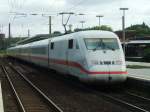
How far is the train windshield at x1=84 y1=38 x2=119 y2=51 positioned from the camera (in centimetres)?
2028

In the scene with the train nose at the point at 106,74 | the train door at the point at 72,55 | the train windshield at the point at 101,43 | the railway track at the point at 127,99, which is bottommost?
the railway track at the point at 127,99

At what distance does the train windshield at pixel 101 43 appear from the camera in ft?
66.5

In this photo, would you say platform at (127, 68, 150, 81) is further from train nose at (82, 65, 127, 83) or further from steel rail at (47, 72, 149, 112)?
steel rail at (47, 72, 149, 112)

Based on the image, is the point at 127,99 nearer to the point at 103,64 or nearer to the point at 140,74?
the point at 103,64

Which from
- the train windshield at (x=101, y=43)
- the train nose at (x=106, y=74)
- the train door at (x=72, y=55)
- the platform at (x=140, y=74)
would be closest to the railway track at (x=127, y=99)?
the train nose at (x=106, y=74)

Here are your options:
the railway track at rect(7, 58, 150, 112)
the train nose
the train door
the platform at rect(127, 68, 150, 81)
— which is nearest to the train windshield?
the train door

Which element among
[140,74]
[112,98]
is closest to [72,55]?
[112,98]

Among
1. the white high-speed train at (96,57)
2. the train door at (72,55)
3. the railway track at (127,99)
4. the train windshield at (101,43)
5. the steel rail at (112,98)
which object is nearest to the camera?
the steel rail at (112,98)

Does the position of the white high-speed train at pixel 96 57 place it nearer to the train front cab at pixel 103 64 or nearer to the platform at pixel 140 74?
the train front cab at pixel 103 64

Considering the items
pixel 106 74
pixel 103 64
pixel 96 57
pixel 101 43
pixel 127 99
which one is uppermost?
pixel 101 43

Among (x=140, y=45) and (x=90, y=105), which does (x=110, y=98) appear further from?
(x=140, y=45)

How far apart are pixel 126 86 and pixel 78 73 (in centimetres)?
274

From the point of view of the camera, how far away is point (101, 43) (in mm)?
20594

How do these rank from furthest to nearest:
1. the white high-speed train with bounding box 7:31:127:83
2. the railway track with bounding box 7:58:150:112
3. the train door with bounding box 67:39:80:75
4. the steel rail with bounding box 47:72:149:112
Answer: the train door with bounding box 67:39:80:75, the white high-speed train with bounding box 7:31:127:83, the railway track with bounding box 7:58:150:112, the steel rail with bounding box 47:72:149:112
